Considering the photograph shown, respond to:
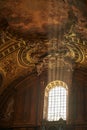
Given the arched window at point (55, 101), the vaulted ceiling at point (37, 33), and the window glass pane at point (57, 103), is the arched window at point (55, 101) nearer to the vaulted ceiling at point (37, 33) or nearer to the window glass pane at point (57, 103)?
the window glass pane at point (57, 103)

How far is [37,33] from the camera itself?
15.9m

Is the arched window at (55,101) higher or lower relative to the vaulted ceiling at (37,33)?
lower

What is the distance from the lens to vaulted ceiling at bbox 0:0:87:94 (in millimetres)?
13953

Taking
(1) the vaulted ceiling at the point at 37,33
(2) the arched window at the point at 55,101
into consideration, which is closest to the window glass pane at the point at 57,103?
(2) the arched window at the point at 55,101

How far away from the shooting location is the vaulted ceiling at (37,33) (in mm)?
13953

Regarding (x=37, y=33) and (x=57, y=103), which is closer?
(x=37, y=33)

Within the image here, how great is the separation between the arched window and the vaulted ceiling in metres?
1.45

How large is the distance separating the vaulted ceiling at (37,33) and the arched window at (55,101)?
1.45 m

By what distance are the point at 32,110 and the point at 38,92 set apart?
1166 millimetres

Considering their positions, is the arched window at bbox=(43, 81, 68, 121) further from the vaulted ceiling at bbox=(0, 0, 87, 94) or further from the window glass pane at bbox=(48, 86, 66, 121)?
the vaulted ceiling at bbox=(0, 0, 87, 94)

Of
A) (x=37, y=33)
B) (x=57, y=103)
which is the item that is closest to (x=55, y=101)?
(x=57, y=103)

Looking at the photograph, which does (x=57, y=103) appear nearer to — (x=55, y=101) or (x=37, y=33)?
(x=55, y=101)

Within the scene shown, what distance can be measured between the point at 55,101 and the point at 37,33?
4.01 meters

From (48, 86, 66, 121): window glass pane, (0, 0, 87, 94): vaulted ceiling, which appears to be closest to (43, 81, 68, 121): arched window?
(48, 86, 66, 121): window glass pane
